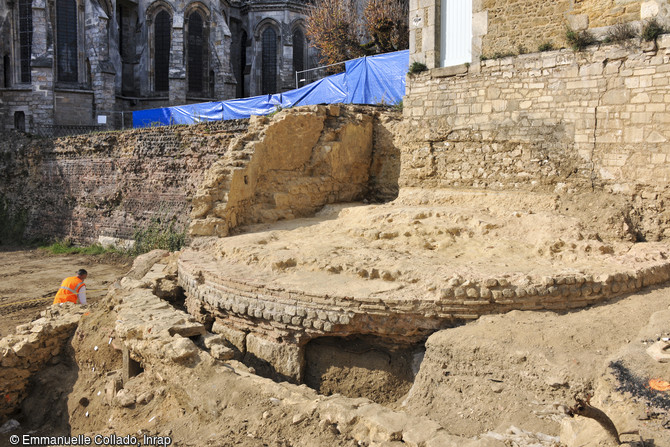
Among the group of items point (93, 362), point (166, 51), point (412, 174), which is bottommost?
point (93, 362)

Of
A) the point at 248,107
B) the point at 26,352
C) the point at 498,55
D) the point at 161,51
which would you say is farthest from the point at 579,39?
the point at 161,51

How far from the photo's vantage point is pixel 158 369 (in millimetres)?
5512

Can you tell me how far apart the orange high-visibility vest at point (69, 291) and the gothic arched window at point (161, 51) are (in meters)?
20.9

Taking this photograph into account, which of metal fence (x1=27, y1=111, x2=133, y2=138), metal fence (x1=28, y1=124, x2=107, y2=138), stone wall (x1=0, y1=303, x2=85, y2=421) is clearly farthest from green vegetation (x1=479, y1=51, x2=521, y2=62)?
metal fence (x1=28, y1=124, x2=107, y2=138)

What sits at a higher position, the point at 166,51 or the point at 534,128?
the point at 166,51

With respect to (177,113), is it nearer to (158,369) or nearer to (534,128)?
(534,128)

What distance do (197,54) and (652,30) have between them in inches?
956

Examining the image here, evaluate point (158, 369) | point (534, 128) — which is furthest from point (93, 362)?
point (534, 128)

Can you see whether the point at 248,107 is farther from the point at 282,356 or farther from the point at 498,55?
the point at 282,356

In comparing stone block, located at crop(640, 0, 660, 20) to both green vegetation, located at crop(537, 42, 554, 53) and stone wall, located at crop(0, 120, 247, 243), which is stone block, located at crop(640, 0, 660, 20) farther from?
stone wall, located at crop(0, 120, 247, 243)

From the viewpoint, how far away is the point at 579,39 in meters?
8.20

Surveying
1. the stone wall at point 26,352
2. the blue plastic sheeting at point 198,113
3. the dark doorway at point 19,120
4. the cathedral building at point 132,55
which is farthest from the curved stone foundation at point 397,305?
the dark doorway at point 19,120

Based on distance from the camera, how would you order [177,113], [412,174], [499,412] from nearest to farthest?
[499,412]
[412,174]
[177,113]

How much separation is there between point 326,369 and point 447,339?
5.13ft
